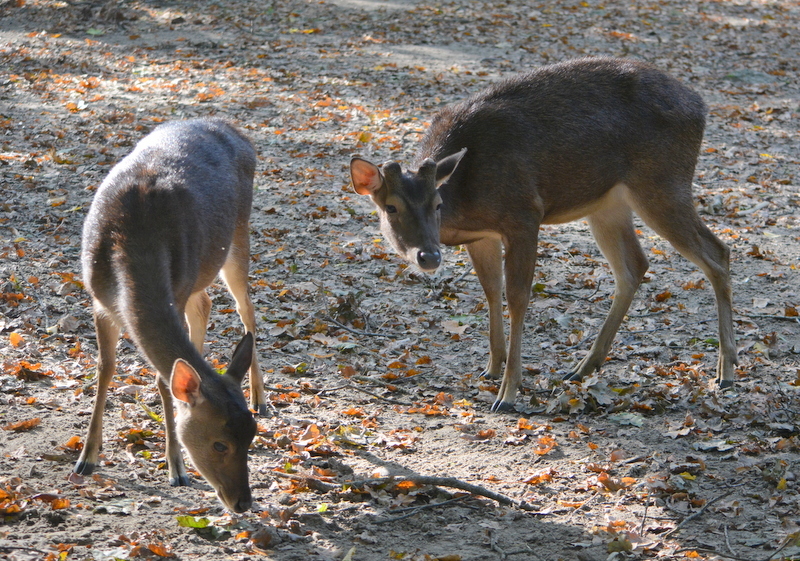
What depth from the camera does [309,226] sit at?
9648 mm

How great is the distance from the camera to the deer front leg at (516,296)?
6449mm

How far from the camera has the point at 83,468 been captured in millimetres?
5004

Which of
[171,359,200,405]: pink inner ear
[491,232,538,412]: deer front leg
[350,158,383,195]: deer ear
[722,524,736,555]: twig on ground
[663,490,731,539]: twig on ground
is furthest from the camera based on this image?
[491,232,538,412]: deer front leg

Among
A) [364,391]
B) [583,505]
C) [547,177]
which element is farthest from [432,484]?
[547,177]

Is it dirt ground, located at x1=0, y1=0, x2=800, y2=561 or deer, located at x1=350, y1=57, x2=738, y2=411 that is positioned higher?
deer, located at x1=350, y1=57, x2=738, y2=411

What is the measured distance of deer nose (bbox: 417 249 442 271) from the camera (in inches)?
239

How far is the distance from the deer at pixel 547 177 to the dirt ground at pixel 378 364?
0.61 meters

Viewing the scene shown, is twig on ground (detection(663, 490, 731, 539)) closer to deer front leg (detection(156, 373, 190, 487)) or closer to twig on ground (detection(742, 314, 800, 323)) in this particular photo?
deer front leg (detection(156, 373, 190, 487))

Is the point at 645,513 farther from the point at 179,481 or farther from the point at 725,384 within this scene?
the point at 179,481

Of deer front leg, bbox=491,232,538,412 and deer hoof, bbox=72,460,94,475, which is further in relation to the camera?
deer front leg, bbox=491,232,538,412

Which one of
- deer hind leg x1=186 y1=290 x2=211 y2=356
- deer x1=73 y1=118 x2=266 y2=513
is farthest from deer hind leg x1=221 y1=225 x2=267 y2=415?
deer hind leg x1=186 y1=290 x2=211 y2=356

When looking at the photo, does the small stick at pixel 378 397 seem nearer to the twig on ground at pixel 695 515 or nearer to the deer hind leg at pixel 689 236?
the twig on ground at pixel 695 515

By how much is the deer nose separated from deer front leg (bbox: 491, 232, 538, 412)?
2.49ft

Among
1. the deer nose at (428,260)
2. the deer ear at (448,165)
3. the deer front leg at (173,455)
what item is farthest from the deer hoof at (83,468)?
the deer ear at (448,165)
